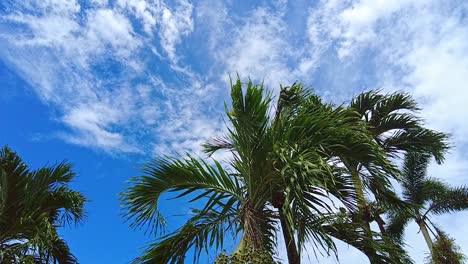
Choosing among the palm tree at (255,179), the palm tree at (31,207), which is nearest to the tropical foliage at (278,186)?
the palm tree at (255,179)

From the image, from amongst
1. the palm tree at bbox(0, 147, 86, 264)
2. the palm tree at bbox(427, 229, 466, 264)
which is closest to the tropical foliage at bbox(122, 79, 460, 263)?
the palm tree at bbox(0, 147, 86, 264)

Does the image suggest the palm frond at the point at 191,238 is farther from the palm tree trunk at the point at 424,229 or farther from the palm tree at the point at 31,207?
the palm tree trunk at the point at 424,229

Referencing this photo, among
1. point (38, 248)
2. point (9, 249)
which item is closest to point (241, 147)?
point (38, 248)

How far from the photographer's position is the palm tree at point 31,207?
6.32 meters

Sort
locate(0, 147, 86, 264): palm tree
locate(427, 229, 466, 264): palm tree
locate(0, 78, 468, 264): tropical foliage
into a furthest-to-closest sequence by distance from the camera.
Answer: locate(427, 229, 466, 264): palm tree
locate(0, 147, 86, 264): palm tree
locate(0, 78, 468, 264): tropical foliage

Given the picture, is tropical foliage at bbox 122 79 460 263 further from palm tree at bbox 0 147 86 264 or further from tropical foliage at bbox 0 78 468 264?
palm tree at bbox 0 147 86 264

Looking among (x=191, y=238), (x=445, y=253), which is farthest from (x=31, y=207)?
(x=445, y=253)

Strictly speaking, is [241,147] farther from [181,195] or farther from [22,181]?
[22,181]

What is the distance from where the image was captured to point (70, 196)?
24.8 ft

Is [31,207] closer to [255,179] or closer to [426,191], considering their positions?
[255,179]

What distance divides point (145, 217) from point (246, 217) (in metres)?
1.45

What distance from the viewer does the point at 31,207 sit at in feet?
22.5

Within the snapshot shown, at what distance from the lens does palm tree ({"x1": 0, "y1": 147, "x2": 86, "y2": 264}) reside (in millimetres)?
6324

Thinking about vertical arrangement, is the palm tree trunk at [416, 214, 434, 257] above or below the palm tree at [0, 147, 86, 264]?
above
